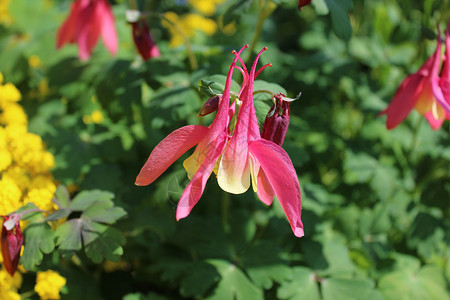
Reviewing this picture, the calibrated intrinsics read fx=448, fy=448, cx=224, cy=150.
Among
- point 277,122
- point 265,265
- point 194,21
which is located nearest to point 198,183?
point 277,122

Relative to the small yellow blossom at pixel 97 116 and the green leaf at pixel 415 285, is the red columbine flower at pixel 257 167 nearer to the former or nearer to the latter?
the green leaf at pixel 415 285

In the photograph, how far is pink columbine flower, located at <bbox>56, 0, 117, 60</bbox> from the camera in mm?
1789

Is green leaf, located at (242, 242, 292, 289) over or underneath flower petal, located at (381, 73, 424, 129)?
underneath

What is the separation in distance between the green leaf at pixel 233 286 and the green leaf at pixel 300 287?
0.08m

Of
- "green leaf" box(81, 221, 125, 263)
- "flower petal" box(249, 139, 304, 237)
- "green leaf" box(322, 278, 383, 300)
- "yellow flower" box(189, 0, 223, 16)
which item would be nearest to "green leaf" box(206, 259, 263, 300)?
"green leaf" box(322, 278, 383, 300)

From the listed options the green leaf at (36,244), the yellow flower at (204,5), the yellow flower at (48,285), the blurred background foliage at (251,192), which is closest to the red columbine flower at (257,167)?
the blurred background foliage at (251,192)

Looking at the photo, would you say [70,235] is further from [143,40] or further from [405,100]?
[405,100]

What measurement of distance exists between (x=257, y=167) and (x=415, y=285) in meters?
1.02

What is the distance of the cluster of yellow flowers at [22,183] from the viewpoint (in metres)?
1.15

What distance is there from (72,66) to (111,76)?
1.42ft

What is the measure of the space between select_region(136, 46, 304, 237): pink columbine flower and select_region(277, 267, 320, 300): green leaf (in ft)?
1.98

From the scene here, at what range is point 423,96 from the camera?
1.27m

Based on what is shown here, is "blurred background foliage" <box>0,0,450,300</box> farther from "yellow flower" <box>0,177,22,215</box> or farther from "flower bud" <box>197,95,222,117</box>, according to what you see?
"flower bud" <box>197,95,222,117</box>

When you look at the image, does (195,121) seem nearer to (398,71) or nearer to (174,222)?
(174,222)
